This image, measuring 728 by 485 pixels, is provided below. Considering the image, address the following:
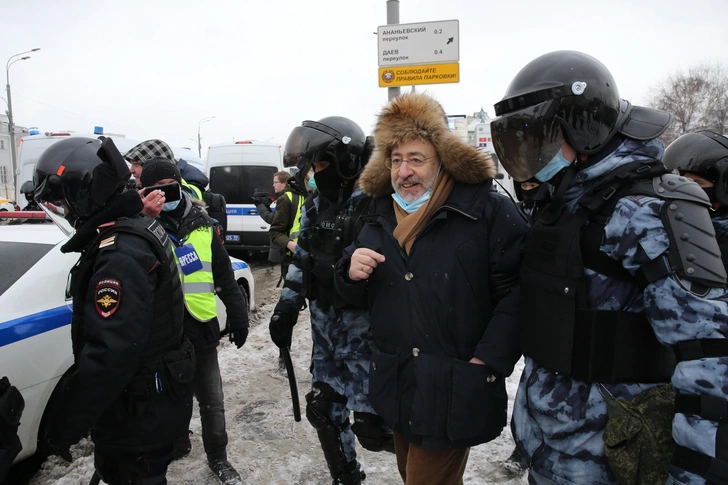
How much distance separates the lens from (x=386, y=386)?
6.36ft

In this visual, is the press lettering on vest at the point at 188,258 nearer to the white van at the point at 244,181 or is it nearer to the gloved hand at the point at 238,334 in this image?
the gloved hand at the point at 238,334

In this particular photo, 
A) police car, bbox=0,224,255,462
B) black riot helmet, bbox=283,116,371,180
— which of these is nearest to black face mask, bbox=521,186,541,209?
black riot helmet, bbox=283,116,371,180

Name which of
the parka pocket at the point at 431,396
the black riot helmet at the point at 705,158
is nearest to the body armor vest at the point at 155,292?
the parka pocket at the point at 431,396

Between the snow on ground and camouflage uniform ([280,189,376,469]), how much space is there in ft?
1.49

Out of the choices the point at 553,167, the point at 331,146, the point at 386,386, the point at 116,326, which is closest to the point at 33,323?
the point at 116,326

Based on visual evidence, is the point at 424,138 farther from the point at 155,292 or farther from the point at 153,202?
the point at 153,202

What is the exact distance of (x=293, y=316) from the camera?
3027mm

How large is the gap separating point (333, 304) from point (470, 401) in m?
1.18

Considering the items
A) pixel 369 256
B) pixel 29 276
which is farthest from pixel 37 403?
pixel 369 256

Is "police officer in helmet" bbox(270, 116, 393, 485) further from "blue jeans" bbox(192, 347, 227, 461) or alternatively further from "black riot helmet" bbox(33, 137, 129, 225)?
"black riot helmet" bbox(33, 137, 129, 225)

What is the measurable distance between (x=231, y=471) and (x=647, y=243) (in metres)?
2.79

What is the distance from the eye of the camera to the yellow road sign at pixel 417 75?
6184mm

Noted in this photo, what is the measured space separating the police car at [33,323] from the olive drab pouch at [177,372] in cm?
110

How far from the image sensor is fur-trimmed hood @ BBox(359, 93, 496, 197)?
1.97m
